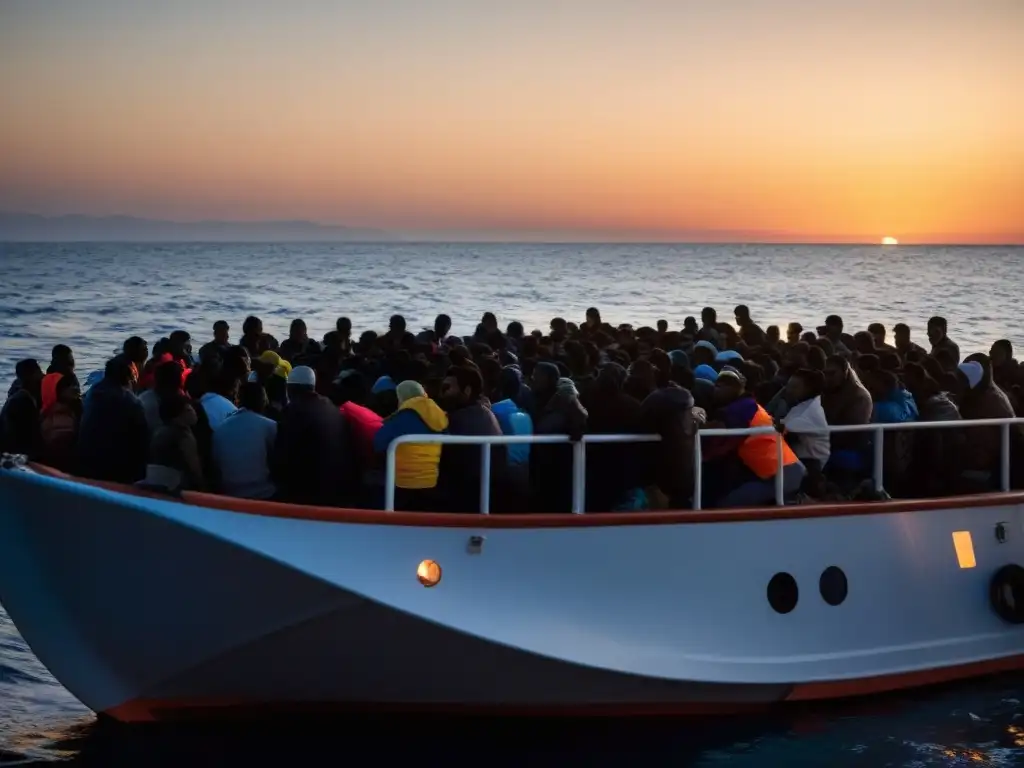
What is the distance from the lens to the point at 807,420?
10.1 meters

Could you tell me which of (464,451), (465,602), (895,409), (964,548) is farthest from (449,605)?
(964,548)

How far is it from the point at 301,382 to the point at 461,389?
3.46 ft

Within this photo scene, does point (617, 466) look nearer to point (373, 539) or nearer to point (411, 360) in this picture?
point (373, 539)

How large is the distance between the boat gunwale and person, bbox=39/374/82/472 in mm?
855

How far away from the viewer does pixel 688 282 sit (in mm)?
108812

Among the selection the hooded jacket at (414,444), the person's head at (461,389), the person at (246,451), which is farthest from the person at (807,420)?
the person at (246,451)

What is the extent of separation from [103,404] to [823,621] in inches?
211

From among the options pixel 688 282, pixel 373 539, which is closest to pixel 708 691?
pixel 373 539

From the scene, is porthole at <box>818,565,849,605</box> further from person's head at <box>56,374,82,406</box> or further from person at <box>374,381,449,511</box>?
person's head at <box>56,374,82,406</box>

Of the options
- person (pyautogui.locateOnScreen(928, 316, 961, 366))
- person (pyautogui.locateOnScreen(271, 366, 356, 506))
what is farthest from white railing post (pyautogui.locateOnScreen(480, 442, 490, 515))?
person (pyautogui.locateOnScreen(928, 316, 961, 366))

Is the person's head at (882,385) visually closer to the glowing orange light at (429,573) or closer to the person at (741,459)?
the person at (741,459)

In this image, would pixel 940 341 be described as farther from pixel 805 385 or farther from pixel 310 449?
pixel 310 449

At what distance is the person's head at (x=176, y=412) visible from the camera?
8633mm

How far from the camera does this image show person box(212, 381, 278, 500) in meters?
9.00
